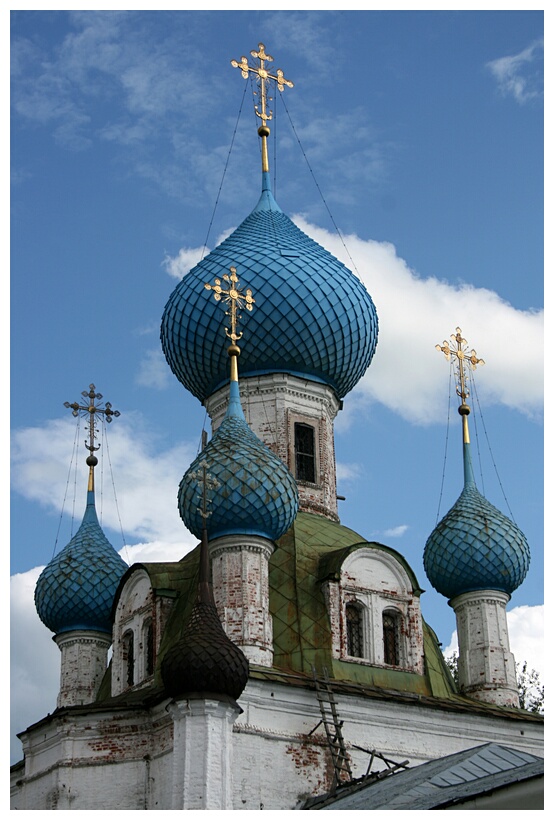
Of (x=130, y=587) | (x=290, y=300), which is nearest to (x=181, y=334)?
(x=290, y=300)

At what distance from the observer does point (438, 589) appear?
1599cm

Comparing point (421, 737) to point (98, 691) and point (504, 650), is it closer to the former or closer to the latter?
point (504, 650)

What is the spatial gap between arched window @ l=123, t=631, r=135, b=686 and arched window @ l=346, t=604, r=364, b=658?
2.29m

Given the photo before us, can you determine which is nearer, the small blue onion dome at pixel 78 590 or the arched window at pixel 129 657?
the arched window at pixel 129 657

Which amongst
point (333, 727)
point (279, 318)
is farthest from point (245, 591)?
point (279, 318)

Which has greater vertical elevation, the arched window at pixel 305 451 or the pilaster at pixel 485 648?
the arched window at pixel 305 451

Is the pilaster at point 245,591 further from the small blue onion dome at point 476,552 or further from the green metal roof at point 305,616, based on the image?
the small blue onion dome at point 476,552

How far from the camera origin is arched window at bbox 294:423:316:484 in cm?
1667

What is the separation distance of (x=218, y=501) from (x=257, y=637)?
4.50ft

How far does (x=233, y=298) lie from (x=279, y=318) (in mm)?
1006

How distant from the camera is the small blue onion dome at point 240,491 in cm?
1402

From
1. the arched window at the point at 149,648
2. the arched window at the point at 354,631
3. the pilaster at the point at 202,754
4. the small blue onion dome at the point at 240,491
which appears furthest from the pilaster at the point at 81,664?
the pilaster at the point at 202,754

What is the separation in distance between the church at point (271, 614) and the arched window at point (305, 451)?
0.08ft

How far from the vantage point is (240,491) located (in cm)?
1402
